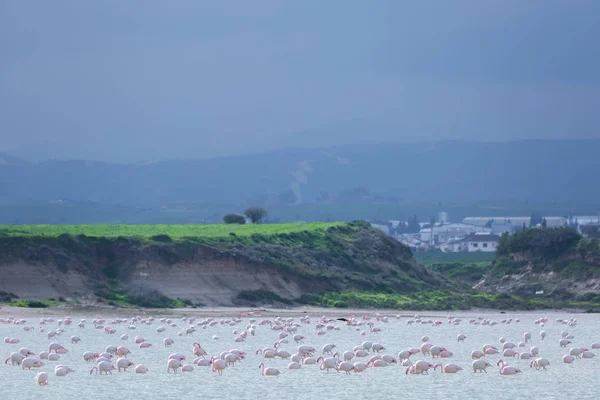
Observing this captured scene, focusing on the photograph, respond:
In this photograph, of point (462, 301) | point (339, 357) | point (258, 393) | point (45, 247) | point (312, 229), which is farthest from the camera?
point (312, 229)

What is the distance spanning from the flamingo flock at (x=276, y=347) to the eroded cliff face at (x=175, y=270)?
7.35m

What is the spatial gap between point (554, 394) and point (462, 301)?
42.2 m

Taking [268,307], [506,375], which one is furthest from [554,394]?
[268,307]

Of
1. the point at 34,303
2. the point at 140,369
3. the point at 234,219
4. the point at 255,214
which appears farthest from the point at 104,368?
the point at 255,214

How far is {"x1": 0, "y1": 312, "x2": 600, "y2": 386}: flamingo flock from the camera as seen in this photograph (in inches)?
1166

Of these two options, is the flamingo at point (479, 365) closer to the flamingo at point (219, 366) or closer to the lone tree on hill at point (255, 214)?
the flamingo at point (219, 366)

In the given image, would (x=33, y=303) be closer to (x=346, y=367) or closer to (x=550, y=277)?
(x=346, y=367)

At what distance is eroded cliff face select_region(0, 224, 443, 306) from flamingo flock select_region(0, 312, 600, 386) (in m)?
7.35

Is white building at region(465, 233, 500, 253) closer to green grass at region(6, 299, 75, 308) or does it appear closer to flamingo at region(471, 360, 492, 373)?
green grass at region(6, 299, 75, 308)

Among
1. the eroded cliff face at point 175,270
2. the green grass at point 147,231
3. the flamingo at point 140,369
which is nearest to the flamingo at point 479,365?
the flamingo at point 140,369

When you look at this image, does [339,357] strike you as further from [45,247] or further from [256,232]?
[256,232]

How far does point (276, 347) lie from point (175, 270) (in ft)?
89.3

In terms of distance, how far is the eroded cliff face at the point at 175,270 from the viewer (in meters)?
57.0

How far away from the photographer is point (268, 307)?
2362 inches
